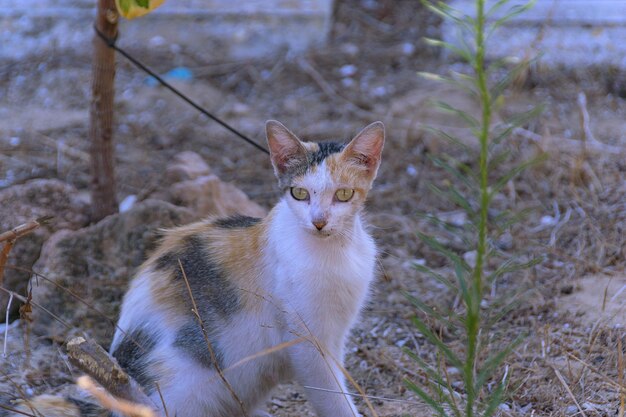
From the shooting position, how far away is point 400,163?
5.44 m

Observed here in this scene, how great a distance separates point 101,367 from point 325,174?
103cm

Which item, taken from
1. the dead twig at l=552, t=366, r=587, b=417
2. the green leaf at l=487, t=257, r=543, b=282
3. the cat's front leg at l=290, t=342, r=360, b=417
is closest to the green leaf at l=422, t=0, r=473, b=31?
the green leaf at l=487, t=257, r=543, b=282

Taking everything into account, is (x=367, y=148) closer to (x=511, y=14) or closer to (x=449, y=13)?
(x=449, y=13)

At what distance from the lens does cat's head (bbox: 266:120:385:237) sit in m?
2.73

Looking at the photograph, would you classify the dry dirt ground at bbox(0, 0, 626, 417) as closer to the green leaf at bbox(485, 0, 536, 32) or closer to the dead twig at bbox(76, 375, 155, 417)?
the green leaf at bbox(485, 0, 536, 32)

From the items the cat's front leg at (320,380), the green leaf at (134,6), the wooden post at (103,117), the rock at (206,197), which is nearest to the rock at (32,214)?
the wooden post at (103,117)

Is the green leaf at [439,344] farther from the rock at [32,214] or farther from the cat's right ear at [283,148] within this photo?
the rock at [32,214]

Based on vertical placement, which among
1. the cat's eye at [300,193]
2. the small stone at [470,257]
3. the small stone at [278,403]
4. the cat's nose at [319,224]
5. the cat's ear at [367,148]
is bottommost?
the small stone at [278,403]

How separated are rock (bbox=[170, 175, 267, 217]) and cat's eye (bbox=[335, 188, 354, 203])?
50.4 inches

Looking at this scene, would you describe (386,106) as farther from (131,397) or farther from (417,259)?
(131,397)

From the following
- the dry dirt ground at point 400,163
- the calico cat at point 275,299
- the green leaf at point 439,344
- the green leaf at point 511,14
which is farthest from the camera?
the dry dirt ground at point 400,163

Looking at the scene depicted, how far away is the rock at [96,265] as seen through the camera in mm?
3516

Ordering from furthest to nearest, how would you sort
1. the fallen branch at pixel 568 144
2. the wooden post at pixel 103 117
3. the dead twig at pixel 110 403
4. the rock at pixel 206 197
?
the fallen branch at pixel 568 144 < the rock at pixel 206 197 < the wooden post at pixel 103 117 < the dead twig at pixel 110 403

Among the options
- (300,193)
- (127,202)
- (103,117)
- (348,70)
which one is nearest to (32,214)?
(103,117)
